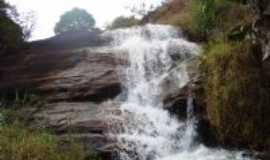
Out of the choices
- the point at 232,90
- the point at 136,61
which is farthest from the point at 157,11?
the point at 232,90

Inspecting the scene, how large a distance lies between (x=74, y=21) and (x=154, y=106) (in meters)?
12.8

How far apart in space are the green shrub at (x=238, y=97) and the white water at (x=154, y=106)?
0.39 meters

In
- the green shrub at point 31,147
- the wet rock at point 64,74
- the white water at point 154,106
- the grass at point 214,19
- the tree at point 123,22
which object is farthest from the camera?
the tree at point 123,22

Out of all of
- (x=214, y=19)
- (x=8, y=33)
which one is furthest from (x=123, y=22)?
(x=214, y=19)

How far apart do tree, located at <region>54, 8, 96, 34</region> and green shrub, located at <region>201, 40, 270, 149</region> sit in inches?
519

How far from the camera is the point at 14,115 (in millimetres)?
9742

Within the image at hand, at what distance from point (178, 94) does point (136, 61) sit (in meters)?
2.46

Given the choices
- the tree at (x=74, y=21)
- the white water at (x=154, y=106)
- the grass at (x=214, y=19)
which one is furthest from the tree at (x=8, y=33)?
the tree at (x=74, y=21)

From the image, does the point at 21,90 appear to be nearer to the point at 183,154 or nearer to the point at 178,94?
the point at 178,94

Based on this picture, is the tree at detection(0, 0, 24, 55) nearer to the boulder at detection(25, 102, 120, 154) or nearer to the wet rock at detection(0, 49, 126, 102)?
the wet rock at detection(0, 49, 126, 102)

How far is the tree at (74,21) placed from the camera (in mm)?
21625

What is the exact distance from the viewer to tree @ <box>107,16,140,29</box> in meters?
18.8

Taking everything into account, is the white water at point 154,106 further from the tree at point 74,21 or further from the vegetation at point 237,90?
the tree at point 74,21

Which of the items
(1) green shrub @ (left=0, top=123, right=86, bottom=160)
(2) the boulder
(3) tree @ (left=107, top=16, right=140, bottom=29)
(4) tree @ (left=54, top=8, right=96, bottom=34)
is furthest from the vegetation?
(4) tree @ (left=54, top=8, right=96, bottom=34)
